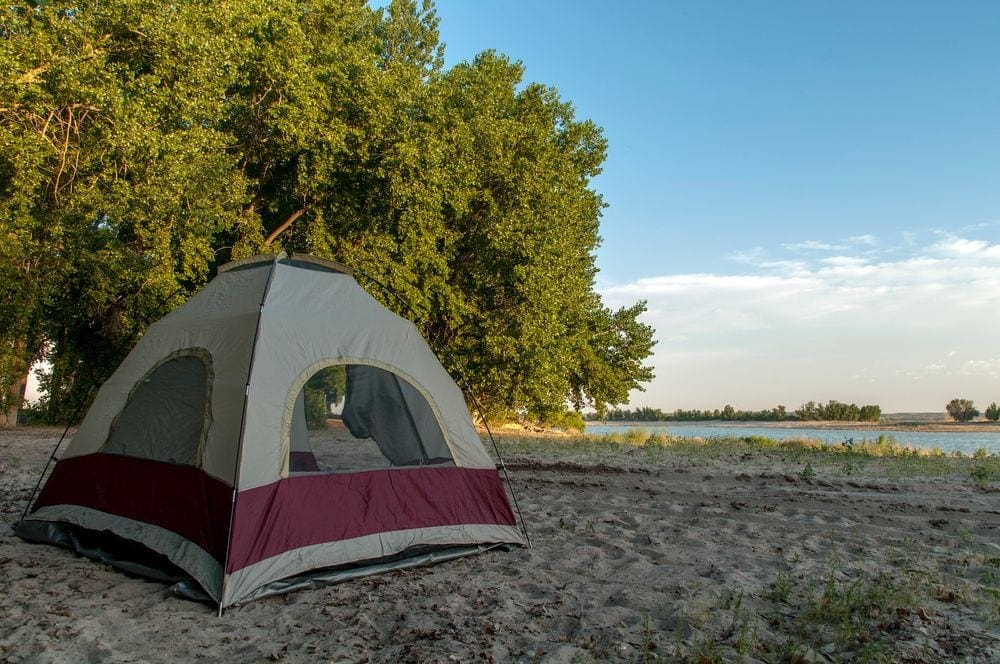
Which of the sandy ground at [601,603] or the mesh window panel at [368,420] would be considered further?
the mesh window panel at [368,420]

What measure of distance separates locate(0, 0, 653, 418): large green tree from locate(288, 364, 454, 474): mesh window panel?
14.6 ft

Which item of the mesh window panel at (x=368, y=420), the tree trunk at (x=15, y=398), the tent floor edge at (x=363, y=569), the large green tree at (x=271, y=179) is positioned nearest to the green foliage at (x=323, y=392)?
the mesh window panel at (x=368, y=420)

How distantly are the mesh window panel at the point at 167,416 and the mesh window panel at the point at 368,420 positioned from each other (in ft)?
2.84

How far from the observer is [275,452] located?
5.10 meters

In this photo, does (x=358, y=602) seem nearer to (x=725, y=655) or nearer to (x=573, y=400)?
(x=725, y=655)

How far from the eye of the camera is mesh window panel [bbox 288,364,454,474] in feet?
19.2

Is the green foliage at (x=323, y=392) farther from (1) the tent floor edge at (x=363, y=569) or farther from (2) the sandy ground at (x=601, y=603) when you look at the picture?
(2) the sandy ground at (x=601, y=603)

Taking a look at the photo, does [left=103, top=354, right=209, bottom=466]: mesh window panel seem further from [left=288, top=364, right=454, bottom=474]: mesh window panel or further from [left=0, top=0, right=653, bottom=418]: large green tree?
[left=0, top=0, right=653, bottom=418]: large green tree

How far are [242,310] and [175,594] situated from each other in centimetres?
232

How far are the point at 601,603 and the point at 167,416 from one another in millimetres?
4073

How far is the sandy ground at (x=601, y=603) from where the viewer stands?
3.71m

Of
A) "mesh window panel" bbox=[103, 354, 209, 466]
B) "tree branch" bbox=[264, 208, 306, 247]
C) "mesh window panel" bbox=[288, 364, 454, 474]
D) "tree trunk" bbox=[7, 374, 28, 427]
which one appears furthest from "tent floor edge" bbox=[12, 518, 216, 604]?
"tree trunk" bbox=[7, 374, 28, 427]

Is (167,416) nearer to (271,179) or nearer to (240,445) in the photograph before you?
(240,445)

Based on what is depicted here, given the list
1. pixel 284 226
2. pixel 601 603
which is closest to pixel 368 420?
pixel 601 603
